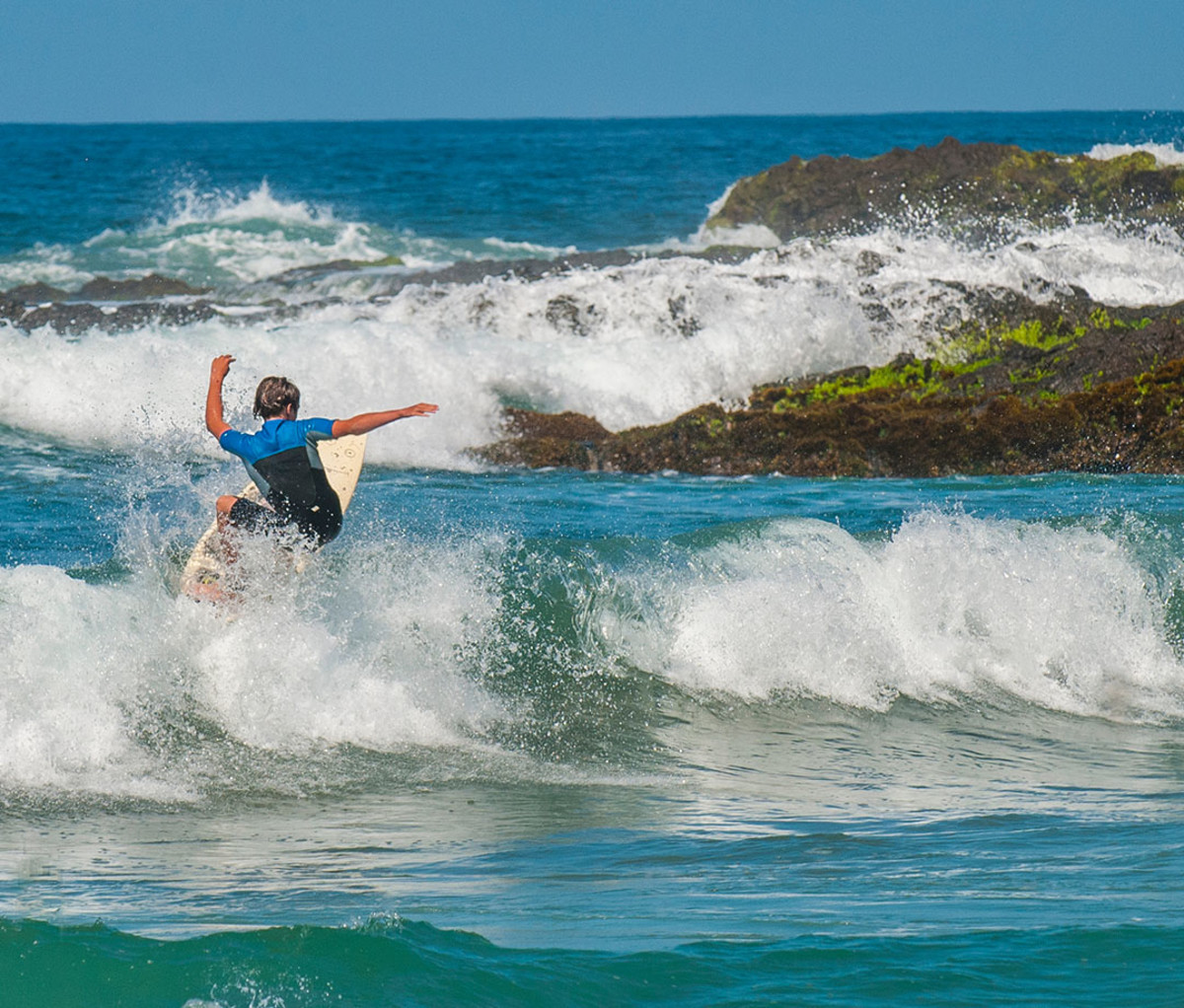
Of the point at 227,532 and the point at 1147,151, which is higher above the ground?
the point at 1147,151

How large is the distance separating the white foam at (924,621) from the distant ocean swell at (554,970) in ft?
14.5

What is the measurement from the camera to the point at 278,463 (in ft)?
24.2

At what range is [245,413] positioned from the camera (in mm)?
15078

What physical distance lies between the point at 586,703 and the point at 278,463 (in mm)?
2273

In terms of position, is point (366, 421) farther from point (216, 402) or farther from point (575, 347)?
point (575, 347)

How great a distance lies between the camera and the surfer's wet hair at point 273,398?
7.53m

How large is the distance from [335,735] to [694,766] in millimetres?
1806

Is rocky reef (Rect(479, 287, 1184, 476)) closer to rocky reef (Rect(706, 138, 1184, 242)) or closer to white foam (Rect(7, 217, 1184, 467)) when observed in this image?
white foam (Rect(7, 217, 1184, 467))

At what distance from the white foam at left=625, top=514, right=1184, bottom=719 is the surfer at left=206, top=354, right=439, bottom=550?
235cm

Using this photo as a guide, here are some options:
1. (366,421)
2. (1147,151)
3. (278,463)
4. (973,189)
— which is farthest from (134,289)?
(366,421)

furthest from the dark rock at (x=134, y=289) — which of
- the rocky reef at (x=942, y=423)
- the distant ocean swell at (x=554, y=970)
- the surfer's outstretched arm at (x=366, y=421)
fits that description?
the distant ocean swell at (x=554, y=970)

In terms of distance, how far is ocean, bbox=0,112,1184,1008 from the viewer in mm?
4266

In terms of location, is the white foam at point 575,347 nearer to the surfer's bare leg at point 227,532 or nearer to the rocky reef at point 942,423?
the rocky reef at point 942,423

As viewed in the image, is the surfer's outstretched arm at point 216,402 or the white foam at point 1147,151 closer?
the surfer's outstretched arm at point 216,402
